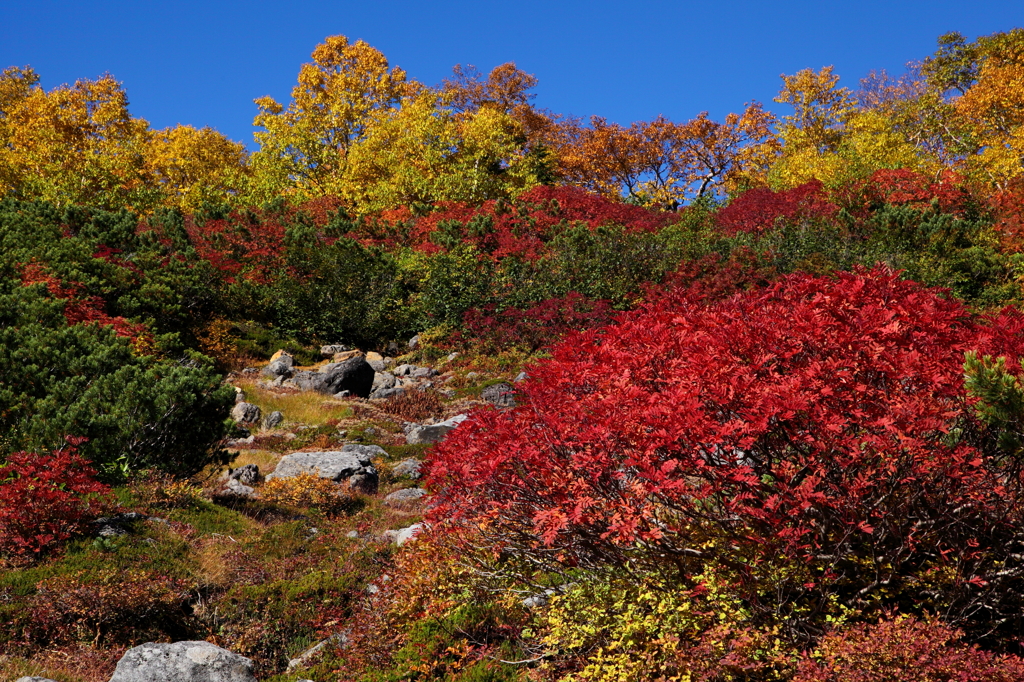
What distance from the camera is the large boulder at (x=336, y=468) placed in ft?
36.6

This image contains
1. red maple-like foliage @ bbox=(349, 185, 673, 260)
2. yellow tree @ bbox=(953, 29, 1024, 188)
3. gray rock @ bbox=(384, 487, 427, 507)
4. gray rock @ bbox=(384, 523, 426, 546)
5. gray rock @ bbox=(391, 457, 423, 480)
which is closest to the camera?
gray rock @ bbox=(384, 523, 426, 546)

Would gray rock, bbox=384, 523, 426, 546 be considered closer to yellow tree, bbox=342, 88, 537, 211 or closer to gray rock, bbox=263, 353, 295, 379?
gray rock, bbox=263, 353, 295, 379

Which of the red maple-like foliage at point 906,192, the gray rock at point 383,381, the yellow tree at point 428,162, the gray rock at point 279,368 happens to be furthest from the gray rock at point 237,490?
the yellow tree at point 428,162

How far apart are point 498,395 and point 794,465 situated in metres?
9.63

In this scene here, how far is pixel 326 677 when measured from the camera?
250 inches

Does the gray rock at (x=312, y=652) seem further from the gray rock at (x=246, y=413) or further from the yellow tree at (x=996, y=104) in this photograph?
the yellow tree at (x=996, y=104)

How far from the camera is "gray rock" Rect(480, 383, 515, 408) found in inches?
571

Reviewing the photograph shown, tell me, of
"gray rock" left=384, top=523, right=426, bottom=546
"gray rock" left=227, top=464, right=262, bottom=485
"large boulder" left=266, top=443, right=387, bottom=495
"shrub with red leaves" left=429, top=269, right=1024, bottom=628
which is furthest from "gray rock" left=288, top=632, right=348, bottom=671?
"gray rock" left=227, top=464, right=262, bottom=485

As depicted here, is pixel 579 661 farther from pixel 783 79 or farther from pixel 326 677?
pixel 783 79

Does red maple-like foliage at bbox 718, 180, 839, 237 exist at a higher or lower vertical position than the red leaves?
higher

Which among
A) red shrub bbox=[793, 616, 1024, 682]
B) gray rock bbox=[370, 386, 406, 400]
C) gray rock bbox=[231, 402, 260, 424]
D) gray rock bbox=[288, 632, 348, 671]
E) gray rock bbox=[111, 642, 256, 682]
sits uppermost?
gray rock bbox=[370, 386, 406, 400]

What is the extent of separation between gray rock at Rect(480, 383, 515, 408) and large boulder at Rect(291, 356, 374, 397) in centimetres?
300

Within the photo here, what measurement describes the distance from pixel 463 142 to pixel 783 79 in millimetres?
19994

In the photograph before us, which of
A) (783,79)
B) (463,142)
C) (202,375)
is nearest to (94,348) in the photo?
(202,375)
